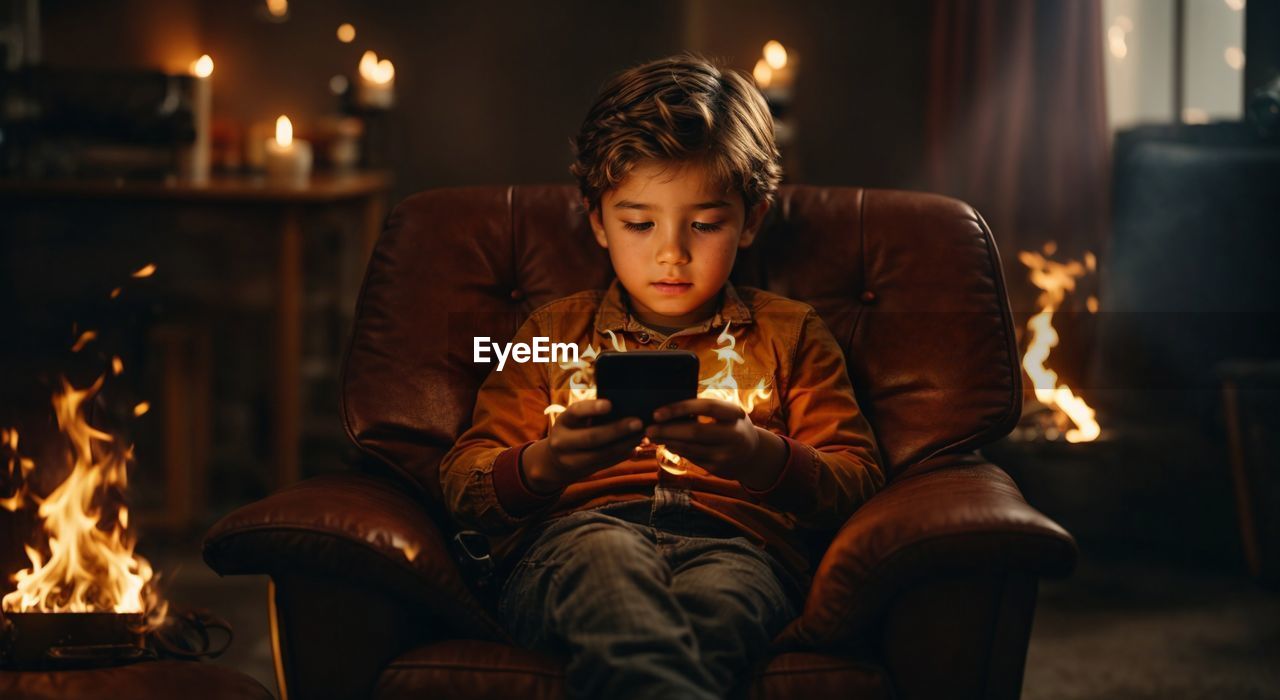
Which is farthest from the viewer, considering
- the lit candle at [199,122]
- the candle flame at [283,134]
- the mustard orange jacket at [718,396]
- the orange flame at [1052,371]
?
the candle flame at [283,134]

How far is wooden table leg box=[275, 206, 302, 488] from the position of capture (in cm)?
316

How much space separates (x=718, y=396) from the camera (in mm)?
1769

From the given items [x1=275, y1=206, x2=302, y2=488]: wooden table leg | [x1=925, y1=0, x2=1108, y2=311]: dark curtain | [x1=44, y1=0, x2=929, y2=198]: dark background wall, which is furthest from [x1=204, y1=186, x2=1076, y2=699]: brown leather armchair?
[x1=44, y1=0, x2=929, y2=198]: dark background wall

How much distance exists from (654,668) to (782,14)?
11.4 ft

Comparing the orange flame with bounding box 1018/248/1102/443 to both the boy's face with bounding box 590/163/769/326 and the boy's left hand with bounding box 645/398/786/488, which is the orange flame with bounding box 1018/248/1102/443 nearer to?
the boy's face with bounding box 590/163/769/326

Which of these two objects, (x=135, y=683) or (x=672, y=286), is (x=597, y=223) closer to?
(x=672, y=286)

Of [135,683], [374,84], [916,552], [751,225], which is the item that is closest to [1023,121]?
[374,84]

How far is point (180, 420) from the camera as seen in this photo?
328cm

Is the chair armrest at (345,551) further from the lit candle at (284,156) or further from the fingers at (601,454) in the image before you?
the lit candle at (284,156)

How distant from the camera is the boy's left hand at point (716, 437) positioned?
1.46m

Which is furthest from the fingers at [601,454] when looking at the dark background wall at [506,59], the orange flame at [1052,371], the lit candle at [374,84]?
the dark background wall at [506,59]

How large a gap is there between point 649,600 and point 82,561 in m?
0.94

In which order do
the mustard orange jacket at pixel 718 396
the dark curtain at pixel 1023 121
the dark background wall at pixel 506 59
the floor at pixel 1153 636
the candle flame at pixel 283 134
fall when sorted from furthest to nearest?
the dark background wall at pixel 506 59, the dark curtain at pixel 1023 121, the candle flame at pixel 283 134, the floor at pixel 1153 636, the mustard orange jacket at pixel 718 396

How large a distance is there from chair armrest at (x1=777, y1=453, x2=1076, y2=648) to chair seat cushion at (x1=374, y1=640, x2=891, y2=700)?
5 cm
